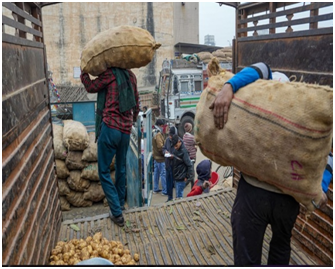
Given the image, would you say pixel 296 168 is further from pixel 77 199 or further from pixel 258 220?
pixel 77 199

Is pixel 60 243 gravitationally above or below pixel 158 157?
above

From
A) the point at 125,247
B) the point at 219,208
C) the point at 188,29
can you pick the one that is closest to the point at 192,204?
the point at 219,208

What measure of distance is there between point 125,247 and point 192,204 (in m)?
1.29

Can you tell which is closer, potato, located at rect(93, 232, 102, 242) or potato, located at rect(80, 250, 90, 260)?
potato, located at rect(80, 250, 90, 260)

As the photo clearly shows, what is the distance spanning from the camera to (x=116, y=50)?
341cm

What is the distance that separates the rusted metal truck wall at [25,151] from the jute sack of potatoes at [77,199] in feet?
11.9

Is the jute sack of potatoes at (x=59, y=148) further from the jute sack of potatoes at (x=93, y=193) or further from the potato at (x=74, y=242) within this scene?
the potato at (x=74, y=242)

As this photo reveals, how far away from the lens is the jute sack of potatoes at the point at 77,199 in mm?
7188

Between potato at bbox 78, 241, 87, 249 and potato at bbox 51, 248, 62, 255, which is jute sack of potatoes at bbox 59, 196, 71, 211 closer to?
potato at bbox 78, 241, 87, 249

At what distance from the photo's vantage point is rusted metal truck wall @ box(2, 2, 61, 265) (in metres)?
2.01

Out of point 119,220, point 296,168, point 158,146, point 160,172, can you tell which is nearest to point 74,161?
point 158,146

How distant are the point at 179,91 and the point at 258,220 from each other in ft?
39.4

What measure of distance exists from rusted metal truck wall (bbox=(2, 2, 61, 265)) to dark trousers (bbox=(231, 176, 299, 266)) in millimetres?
1476

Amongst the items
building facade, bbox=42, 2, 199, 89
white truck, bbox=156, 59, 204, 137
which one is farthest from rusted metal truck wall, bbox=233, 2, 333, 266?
building facade, bbox=42, 2, 199, 89
